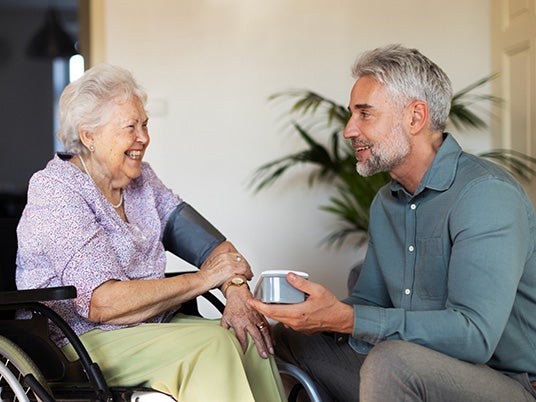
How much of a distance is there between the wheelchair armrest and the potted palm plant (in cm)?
217

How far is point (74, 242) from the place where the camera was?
2.12 m

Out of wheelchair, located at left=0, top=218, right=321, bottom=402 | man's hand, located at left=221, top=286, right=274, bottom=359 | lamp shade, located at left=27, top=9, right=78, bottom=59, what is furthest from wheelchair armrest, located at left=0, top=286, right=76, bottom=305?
lamp shade, located at left=27, top=9, right=78, bottom=59

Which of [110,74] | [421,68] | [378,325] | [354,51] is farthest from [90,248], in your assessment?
[354,51]

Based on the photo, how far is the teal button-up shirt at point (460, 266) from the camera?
183 centimetres

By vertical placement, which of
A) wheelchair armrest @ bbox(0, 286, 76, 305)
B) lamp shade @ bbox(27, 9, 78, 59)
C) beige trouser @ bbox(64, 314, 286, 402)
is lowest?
beige trouser @ bbox(64, 314, 286, 402)

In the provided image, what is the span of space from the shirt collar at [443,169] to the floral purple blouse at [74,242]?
0.78 meters

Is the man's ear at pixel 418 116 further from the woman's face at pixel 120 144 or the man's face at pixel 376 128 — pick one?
the woman's face at pixel 120 144

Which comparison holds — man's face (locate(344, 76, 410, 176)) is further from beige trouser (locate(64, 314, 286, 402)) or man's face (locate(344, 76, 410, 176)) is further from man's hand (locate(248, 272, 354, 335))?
beige trouser (locate(64, 314, 286, 402))

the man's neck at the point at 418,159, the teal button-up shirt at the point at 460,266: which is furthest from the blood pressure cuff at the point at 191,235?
the man's neck at the point at 418,159

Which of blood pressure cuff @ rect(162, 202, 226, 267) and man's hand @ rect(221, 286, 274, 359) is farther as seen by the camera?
blood pressure cuff @ rect(162, 202, 226, 267)

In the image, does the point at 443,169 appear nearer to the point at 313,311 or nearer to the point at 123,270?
the point at 313,311

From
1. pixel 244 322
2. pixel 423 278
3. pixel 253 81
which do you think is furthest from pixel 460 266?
pixel 253 81

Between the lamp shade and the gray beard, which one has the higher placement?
the lamp shade

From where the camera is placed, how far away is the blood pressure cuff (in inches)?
103
